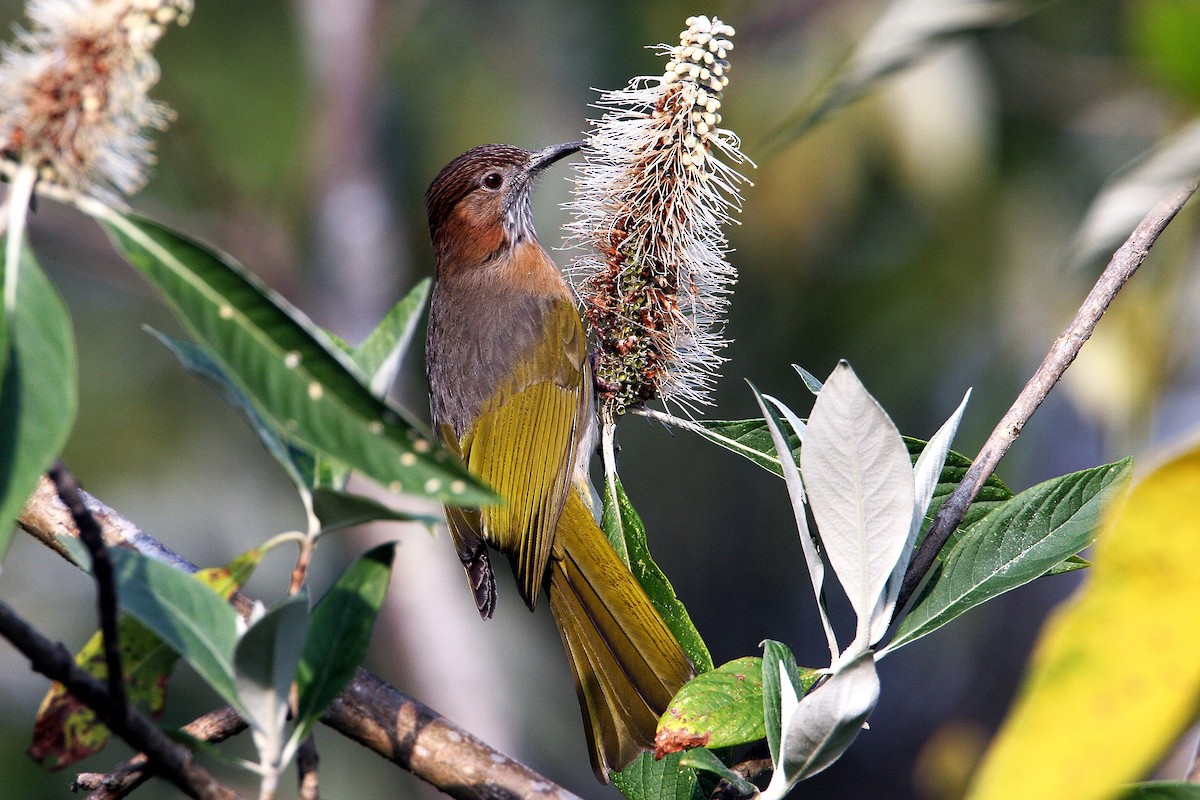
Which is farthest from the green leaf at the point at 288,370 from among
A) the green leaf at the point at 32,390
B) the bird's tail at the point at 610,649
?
the bird's tail at the point at 610,649

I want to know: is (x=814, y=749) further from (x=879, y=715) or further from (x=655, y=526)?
(x=879, y=715)

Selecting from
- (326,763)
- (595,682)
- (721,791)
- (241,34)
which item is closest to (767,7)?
(241,34)

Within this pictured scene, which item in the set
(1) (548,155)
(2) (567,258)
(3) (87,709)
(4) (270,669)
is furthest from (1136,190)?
(2) (567,258)

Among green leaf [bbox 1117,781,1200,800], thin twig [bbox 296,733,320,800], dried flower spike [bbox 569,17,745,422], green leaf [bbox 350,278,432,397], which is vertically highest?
dried flower spike [bbox 569,17,745,422]

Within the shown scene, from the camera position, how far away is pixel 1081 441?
12039mm

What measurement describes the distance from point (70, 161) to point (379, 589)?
544mm

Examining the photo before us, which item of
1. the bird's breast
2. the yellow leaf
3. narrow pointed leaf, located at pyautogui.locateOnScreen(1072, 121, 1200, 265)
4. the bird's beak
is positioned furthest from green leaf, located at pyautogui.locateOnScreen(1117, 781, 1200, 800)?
the bird's beak

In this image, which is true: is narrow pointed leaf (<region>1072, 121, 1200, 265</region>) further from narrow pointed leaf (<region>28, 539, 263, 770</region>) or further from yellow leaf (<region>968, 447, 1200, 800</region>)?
narrow pointed leaf (<region>28, 539, 263, 770</region>)

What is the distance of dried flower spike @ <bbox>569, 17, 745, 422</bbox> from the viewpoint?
2.25 m

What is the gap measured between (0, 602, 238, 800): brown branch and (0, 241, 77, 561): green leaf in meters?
0.13

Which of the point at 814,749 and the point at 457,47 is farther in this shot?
the point at 457,47

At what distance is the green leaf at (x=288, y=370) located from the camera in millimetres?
950

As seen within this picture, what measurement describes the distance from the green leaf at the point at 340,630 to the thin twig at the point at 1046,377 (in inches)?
29.8

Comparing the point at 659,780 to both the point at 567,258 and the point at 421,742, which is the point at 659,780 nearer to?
the point at 421,742
